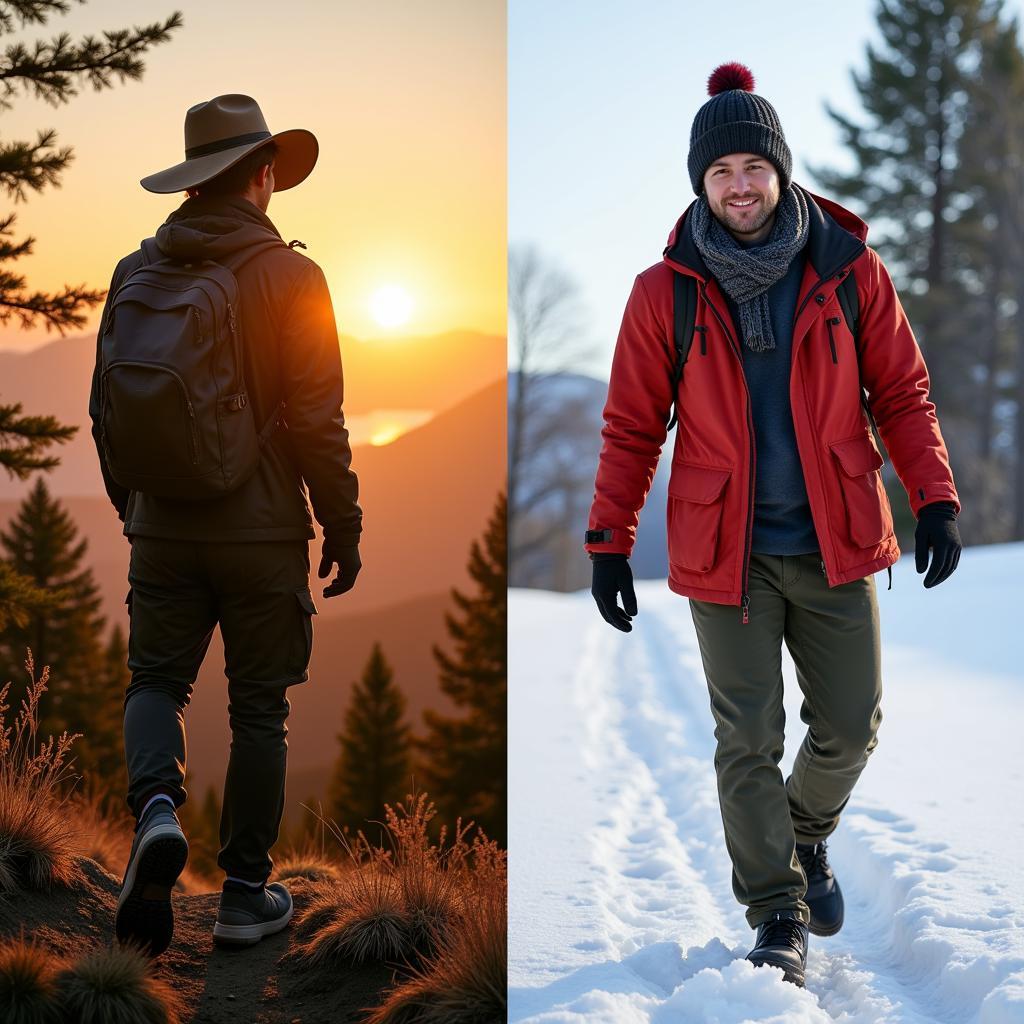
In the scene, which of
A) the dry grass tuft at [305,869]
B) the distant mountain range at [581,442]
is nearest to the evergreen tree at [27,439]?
the dry grass tuft at [305,869]

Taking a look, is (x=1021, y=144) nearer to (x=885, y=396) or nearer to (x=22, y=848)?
(x=885, y=396)

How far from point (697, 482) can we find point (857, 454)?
0.45 metres

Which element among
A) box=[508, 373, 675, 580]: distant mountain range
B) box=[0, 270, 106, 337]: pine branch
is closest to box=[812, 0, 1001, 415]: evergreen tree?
box=[508, 373, 675, 580]: distant mountain range

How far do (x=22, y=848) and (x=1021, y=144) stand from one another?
2565 centimetres

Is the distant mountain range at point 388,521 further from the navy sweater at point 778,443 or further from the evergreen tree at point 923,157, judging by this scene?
the evergreen tree at point 923,157

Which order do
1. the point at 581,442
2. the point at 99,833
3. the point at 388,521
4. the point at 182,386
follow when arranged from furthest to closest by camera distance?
the point at 581,442, the point at 388,521, the point at 99,833, the point at 182,386

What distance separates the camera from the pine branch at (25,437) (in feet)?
21.4

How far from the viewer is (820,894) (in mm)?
3627

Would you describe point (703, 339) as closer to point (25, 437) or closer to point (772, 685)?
point (772, 685)

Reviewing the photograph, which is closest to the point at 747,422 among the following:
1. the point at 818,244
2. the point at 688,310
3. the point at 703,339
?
the point at 703,339

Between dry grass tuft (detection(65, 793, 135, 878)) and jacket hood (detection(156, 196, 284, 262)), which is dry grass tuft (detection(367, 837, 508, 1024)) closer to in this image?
dry grass tuft (detection(65, 793, 135, 878))

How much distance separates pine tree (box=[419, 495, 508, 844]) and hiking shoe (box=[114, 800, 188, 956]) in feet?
56.8

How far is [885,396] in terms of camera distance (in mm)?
3357

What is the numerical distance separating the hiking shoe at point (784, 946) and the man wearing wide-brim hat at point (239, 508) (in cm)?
135
